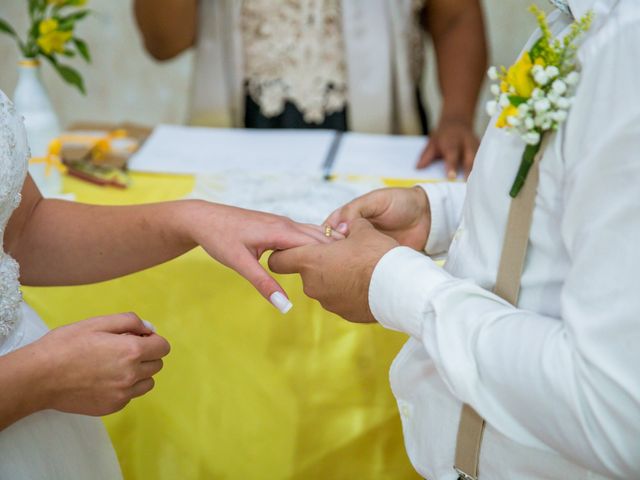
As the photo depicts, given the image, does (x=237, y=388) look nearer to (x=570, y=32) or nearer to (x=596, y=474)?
(x=596, y=474)

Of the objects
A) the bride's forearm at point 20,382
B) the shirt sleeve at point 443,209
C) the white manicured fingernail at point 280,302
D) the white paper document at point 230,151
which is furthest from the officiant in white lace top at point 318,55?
the bride's forearm at point 20,382

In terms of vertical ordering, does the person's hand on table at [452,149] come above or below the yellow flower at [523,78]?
below

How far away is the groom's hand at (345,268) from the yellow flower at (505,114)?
0.21 meters

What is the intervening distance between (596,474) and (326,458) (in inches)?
25.5

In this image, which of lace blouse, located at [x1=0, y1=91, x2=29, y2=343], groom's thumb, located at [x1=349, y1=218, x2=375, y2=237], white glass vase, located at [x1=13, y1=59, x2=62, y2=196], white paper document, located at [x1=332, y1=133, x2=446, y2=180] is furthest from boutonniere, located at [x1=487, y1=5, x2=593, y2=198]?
white glass vase, located at [x1=13, y1=59, x2=62, y2=196]

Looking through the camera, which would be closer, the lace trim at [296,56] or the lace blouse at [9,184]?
the lace blouse at [9,184]

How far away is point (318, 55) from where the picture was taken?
203 cm

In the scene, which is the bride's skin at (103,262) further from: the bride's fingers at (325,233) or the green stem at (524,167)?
the green stem at (524,167)

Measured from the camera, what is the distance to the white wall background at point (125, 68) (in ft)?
11.9

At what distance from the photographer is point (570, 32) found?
2.40 feet

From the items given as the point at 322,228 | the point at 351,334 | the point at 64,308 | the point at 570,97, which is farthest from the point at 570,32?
the point at 64,308

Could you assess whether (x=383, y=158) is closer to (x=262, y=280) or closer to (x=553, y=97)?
(x=262, y=280)

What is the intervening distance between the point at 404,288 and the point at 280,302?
22cm

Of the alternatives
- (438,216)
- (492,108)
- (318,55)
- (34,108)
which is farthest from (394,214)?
(318,55)
